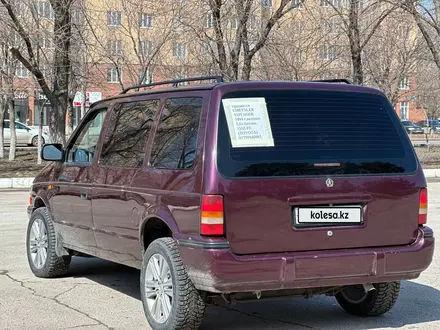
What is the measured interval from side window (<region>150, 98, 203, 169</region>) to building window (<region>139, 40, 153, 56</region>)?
65.8ft

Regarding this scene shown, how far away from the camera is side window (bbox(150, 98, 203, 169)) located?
5.77 meters

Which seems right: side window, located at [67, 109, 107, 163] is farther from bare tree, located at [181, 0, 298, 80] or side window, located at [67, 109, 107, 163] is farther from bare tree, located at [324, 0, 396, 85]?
bare tree, located at [324, 0, 396, 85]

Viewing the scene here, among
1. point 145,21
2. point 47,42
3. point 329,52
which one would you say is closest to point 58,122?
point 47,42

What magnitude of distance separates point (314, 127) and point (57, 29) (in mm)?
16267

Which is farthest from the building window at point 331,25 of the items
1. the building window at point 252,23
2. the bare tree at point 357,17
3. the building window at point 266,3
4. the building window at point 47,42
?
the building window at point 47,42

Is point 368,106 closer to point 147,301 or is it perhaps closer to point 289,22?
point 147,301

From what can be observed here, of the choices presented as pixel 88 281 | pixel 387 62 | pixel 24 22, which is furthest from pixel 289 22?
pixel 88 281

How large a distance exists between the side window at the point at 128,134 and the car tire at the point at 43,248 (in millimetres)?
1438

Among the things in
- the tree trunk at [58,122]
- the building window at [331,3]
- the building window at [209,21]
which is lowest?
the tree trunk at [58,122]

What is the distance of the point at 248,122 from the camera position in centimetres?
558

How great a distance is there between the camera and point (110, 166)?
22.5 feet

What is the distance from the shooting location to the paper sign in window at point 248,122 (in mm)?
5551

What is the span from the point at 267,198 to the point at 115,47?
21.3m

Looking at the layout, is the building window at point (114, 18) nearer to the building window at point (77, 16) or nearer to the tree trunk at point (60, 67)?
the building window at point (77, 16)
